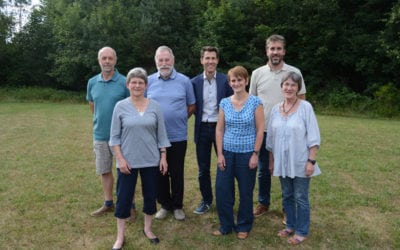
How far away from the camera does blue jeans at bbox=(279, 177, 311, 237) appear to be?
3.58 meters

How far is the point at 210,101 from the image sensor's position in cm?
414

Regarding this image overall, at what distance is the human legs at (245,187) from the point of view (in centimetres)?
364

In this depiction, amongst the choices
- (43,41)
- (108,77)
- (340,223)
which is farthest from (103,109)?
(43,41)

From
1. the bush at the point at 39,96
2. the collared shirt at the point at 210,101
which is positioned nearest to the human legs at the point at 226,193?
the collared shirt at the point at 210,101

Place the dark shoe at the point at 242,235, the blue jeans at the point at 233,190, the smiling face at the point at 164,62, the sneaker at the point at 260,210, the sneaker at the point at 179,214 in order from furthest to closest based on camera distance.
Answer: the sneaker at the point at 260,210 < the sneaker at the point at 179,214 < the smiling face at the point at 164,62 < the dark shoe at the point at 242,235 < the blue jeans at the point at 233,190

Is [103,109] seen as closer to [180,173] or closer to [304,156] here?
[180,173]

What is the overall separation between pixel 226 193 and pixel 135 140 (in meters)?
1.09

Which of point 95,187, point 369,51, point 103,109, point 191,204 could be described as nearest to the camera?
point 103,109

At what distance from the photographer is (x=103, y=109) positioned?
407 cm

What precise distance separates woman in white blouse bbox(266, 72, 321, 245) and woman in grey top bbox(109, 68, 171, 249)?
43.8 inches

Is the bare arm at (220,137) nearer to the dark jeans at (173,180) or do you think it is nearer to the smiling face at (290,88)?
the dark jeans at (173,180)

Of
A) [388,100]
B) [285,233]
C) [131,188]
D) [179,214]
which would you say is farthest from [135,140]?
[388,100]

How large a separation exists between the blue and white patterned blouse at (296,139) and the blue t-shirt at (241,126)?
266mm

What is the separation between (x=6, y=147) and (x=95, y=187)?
404 centimetres
